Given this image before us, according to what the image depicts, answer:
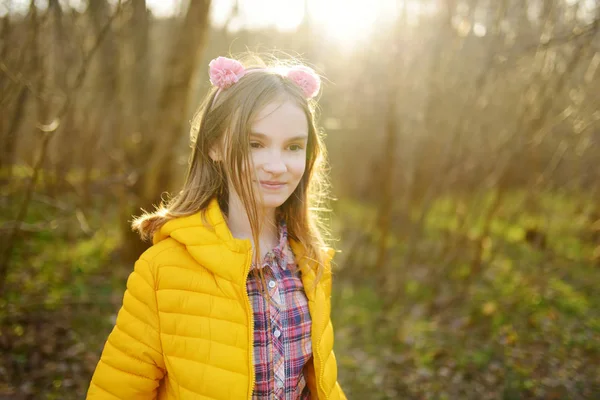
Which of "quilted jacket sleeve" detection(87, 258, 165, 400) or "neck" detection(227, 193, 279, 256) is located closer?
"quilted jacket sleeve" detection(87, 258, 165, 400)

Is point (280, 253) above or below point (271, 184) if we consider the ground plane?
below

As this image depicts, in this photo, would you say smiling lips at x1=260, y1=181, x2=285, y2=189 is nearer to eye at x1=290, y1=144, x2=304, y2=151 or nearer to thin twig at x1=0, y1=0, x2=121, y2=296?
eye at x1=290, y1=144, x2=304, y2=151

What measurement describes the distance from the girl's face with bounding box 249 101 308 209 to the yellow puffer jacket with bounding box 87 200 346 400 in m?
0.24

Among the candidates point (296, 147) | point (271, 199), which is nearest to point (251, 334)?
point (271, 199)

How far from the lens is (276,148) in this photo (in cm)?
172

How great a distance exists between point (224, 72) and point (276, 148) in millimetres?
384

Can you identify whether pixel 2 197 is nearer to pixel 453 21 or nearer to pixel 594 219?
pixel 453 21

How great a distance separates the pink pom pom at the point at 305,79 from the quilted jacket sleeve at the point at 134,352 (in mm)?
931

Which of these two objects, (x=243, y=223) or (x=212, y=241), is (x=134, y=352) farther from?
(x=243, y=223)

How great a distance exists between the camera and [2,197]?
6098 mm

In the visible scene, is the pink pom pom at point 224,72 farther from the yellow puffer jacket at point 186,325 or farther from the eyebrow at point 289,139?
the yellow puffer jacket at point 186,325

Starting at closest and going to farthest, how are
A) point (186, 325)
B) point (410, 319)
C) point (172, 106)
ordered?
point (186, 325) < point (172, 106) < point (410, 319)

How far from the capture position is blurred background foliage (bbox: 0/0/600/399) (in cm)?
378

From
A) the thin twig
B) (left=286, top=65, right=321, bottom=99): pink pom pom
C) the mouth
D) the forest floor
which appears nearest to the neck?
the mouth
